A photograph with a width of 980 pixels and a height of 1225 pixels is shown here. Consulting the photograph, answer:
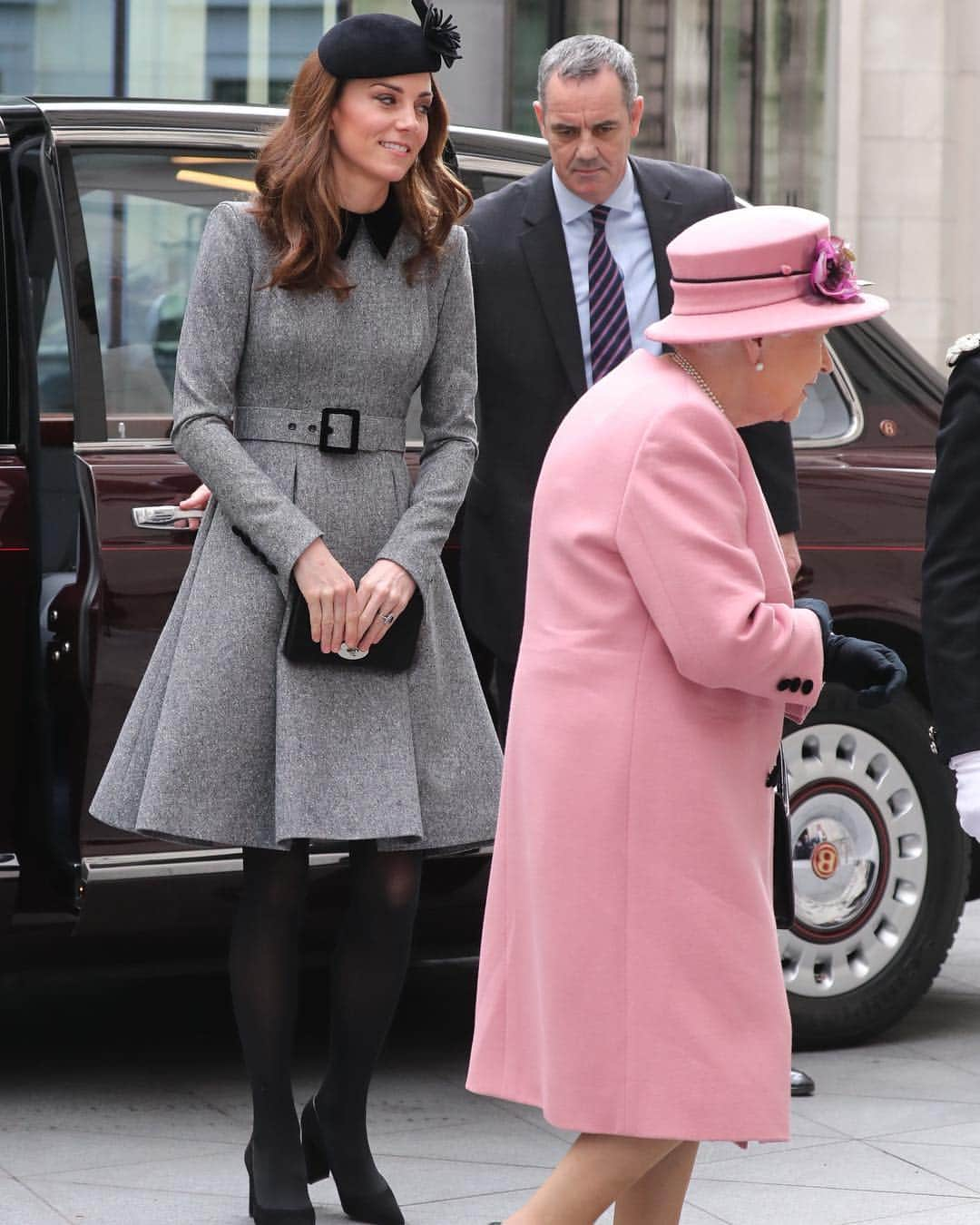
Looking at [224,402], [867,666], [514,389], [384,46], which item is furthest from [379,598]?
[867,666]

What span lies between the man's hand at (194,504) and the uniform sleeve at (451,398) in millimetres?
409

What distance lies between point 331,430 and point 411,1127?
61.7 inches

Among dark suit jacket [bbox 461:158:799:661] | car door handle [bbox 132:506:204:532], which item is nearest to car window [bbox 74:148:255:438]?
car door handle [bbox 132:506:204:532]

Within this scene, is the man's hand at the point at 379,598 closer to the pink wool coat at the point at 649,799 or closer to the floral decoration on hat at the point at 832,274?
the pink wool coat at the point at 649,799

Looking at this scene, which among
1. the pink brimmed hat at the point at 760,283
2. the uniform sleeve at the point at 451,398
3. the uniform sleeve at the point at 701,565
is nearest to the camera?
the uniform sleeve at the point at 701,565

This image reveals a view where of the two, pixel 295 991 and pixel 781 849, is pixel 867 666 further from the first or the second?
pixel 295 991

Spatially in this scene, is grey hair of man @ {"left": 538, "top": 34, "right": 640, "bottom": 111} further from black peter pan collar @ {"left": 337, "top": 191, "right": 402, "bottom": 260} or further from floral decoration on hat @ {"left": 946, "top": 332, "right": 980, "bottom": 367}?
floral decoration on hat @ {"left": 946, "top": 332, "right": 980, "bottom": 367}

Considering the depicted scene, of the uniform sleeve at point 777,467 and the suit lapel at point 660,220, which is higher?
the suit lapel at point 660,220

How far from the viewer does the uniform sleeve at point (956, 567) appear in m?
3.19

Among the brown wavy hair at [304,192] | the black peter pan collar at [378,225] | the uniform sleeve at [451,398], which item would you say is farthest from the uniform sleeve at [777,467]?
the brown wavy hair at [304,192]

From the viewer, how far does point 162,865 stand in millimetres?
4414

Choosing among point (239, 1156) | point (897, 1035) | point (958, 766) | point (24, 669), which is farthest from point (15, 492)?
point (897, 1035)

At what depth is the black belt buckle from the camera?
3828 mm

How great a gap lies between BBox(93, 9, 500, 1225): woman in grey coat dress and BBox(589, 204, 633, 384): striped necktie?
56 centimetres
